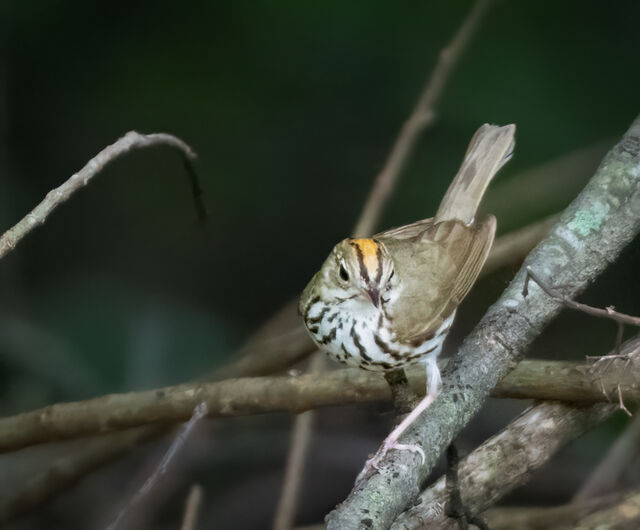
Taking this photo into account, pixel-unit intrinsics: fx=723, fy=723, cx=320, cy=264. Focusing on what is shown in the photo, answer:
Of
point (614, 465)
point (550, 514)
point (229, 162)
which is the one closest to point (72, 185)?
point (229, 162)

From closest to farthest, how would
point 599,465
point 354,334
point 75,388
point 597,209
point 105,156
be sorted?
point 105,156
point 354,334
point 597,209
point 599,465
point 75,388

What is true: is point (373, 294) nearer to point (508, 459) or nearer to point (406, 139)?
point (508, 459)

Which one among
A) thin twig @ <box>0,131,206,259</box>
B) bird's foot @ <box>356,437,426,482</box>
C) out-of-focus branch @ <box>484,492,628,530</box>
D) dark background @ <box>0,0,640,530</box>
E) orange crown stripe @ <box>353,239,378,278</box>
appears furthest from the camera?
dark background @ <box>0,0,640,530</box>

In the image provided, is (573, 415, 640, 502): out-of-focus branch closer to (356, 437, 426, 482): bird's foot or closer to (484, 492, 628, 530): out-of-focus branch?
(484, 492, 628, 530): out-of-focus branch

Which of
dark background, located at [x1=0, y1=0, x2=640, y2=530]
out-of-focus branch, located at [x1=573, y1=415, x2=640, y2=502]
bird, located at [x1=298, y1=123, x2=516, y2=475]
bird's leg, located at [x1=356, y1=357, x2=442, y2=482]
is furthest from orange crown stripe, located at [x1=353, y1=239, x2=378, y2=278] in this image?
out-of-focus branch, located at [x1=573, y1=415, x2=640, y2=502]

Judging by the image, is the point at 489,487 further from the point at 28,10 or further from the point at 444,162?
the point at 28,10

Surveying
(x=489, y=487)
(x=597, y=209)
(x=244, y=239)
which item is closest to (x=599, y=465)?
(x=489, y=487)

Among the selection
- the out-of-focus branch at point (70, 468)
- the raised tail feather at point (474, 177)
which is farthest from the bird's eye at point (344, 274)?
the out-of-focus branch at point (70, 468)
